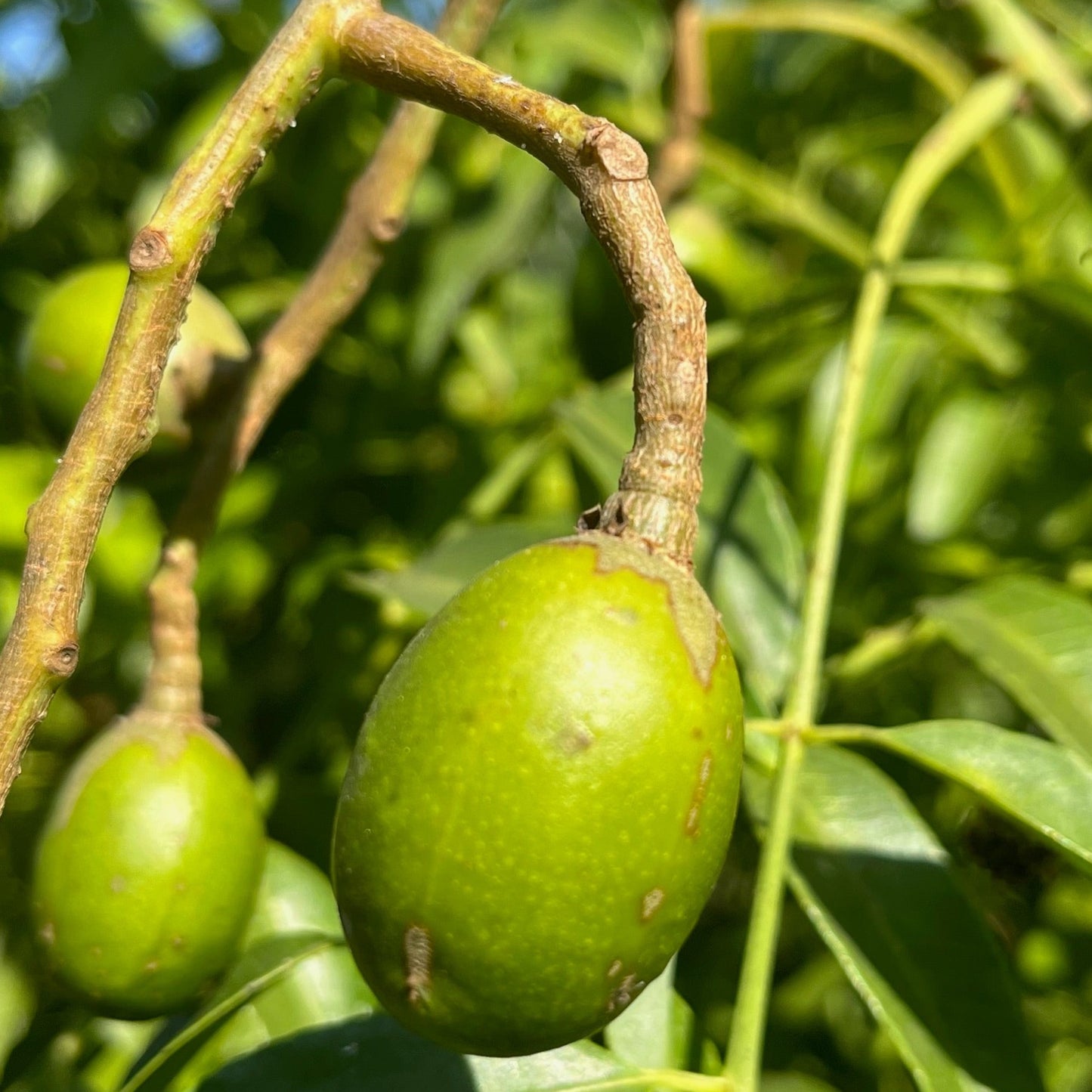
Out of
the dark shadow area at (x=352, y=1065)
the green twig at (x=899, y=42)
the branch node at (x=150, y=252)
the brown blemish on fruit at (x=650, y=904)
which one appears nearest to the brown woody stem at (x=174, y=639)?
the dark shadow area at (x=352, y=1065)

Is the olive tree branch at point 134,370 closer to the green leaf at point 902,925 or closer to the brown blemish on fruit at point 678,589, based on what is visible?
the brown blemish on fruit at point 678,589

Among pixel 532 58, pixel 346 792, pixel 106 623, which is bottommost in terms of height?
pixel 106 623

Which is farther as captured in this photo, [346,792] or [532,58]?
[532,58]

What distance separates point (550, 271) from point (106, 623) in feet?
2.94

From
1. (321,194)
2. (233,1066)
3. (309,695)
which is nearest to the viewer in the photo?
(233,1066)

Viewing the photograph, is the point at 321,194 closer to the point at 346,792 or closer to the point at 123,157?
the point at 123,157

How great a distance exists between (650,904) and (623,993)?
0.06m

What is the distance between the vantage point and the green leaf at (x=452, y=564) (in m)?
1.20

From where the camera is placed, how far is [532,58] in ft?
5.85

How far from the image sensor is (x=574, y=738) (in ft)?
2.34

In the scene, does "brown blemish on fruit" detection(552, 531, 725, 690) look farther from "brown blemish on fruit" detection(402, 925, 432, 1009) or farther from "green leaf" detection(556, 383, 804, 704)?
"green leaf" detection(556, 383, 804, 704)

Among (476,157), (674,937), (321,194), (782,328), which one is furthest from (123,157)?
(674,937)

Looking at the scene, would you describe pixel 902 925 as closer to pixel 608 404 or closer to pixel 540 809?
pixel 540 809

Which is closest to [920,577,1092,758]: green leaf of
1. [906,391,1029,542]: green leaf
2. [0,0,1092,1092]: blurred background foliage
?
[0,0,1092,1092]: blurred background foliage
